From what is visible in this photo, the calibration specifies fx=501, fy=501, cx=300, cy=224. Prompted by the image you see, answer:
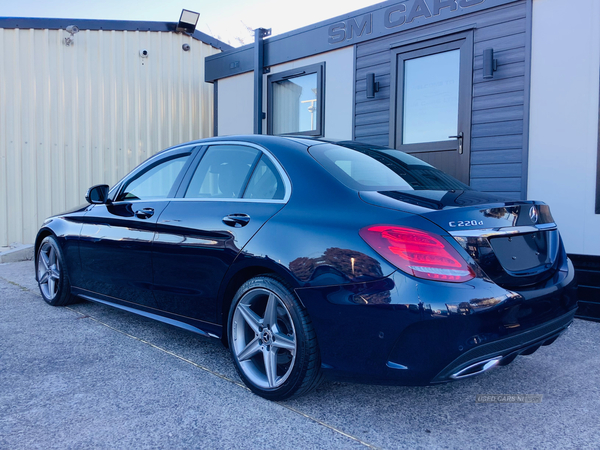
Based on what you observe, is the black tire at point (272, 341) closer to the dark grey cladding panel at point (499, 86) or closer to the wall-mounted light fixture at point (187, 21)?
the dark grey cladding panel at point (499, 86)

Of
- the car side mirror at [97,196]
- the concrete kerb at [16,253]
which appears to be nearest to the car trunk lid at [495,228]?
the car side mirror at [97,196]

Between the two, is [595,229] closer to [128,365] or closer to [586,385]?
[586,385]

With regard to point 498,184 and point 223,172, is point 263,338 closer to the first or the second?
point 223,172

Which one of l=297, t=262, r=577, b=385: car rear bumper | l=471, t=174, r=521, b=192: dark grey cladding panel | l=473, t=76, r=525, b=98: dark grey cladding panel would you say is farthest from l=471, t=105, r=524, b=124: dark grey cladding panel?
l=297, t=262, r=577, b=385: car rear bumper

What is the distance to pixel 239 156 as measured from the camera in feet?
10.1

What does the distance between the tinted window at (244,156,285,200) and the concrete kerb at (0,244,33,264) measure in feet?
21.0

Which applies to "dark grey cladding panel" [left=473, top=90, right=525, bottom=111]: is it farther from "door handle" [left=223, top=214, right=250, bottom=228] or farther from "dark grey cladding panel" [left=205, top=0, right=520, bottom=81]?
"door handle" [left=223, top=214, right=250, bottom=228]

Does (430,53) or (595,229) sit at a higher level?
(430,53)

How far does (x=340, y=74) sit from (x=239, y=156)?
13.1ft

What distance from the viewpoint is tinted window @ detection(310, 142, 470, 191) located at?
102 inches

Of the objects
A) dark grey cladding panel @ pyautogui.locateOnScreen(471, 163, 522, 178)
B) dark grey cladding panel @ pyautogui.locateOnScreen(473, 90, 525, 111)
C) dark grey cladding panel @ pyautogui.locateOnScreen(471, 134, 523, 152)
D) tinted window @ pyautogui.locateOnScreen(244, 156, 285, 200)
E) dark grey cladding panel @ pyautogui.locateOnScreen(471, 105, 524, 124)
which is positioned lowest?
tinted window @ pyautogui.locateOnScreen(244, 156, 285, 200)

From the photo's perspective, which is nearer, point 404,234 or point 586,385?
point 404,234

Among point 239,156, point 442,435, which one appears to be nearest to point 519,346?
point 442,435

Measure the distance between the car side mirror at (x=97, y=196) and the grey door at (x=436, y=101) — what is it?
11.4 feet
